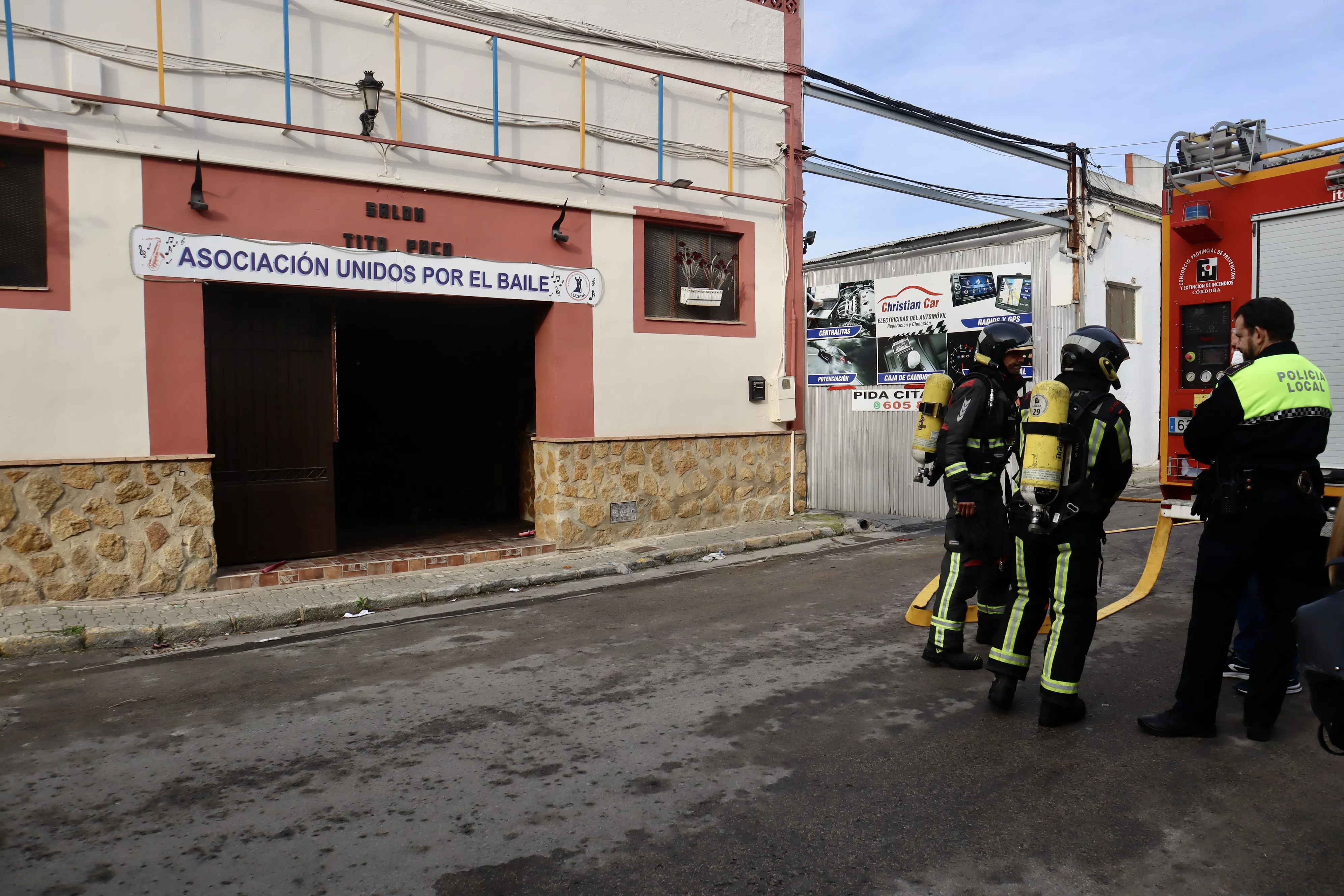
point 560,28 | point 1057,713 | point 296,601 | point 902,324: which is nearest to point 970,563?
Result: point 1057,713

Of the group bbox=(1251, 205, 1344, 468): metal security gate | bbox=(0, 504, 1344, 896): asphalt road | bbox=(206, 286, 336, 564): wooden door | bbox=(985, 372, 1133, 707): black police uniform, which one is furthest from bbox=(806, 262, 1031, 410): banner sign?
bbox=(985, 372, 1133, 707): black police uniform

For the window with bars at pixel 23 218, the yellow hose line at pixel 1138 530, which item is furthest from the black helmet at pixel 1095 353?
the window with bars at pixel 23 218

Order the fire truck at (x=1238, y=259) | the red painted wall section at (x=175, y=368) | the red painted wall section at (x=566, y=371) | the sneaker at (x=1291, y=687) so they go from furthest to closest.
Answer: the red painted wall section at (x=566, y=371)
the red painted wall section at (x=175, y=368)
the fire truck at (x=1238, y=259)
the sneaker at (x=1291, y=687)

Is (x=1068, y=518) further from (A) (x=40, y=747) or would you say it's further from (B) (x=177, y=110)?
(B) (x=177, y=110)

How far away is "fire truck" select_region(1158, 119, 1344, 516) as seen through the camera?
5566mm

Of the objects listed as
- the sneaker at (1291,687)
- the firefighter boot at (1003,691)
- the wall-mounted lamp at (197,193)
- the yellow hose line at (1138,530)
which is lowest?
the sneaker at (1291,687)

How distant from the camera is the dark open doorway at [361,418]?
8844 mm

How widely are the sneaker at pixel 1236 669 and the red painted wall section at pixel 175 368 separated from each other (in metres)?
8.04

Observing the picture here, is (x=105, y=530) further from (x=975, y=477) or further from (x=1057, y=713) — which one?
(x=1057, y=713)

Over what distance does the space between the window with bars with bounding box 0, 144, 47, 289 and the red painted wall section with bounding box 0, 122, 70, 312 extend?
7 cm

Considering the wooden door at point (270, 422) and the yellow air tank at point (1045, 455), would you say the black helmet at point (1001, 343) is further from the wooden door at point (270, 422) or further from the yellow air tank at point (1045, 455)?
the wooden door at point (270, 422)

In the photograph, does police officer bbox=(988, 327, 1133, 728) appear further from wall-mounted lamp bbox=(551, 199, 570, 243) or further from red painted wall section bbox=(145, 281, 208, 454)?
red painted wall section bbox=(145, 281, 208, 454)

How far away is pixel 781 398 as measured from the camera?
468 inches

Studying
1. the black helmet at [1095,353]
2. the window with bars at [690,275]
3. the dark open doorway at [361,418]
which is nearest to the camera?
the black helmet at [1095,353]
